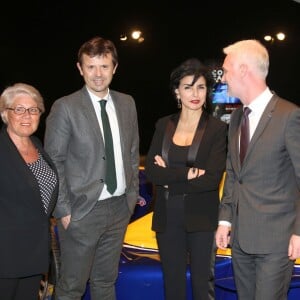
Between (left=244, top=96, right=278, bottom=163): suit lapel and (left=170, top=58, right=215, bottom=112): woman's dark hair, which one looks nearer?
(left=244, top=96, right=278, bottom=163): suit lapel

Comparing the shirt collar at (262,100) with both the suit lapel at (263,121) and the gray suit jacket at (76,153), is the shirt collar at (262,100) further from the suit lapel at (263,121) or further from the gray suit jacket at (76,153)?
the gray suit jacket at (76,153)

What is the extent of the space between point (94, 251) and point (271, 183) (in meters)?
1.05

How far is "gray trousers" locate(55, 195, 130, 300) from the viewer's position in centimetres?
270

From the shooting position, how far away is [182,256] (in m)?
2.72

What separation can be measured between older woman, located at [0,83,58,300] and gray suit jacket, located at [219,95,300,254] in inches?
35.8

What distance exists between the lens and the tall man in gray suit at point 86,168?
2.66 m

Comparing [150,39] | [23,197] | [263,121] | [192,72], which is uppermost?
[150,39]

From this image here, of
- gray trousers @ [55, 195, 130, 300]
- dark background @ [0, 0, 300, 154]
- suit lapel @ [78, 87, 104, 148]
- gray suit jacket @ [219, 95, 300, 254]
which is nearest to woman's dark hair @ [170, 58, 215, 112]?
suit lapel @ [78, 87, 104, 148]

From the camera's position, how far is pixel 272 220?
2262 mm

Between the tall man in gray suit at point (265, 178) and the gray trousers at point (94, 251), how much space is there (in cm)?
72

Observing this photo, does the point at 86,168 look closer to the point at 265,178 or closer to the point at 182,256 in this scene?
the point at 182,256

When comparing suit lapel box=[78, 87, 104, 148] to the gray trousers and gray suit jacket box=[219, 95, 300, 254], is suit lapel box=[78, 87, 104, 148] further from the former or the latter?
gray suit jacket box=[219, 95, 300, 254]

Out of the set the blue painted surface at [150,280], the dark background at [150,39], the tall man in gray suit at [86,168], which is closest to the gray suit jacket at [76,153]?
the tall man in gray suit at [86,168]

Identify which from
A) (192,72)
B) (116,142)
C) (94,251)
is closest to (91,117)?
(116,142)
